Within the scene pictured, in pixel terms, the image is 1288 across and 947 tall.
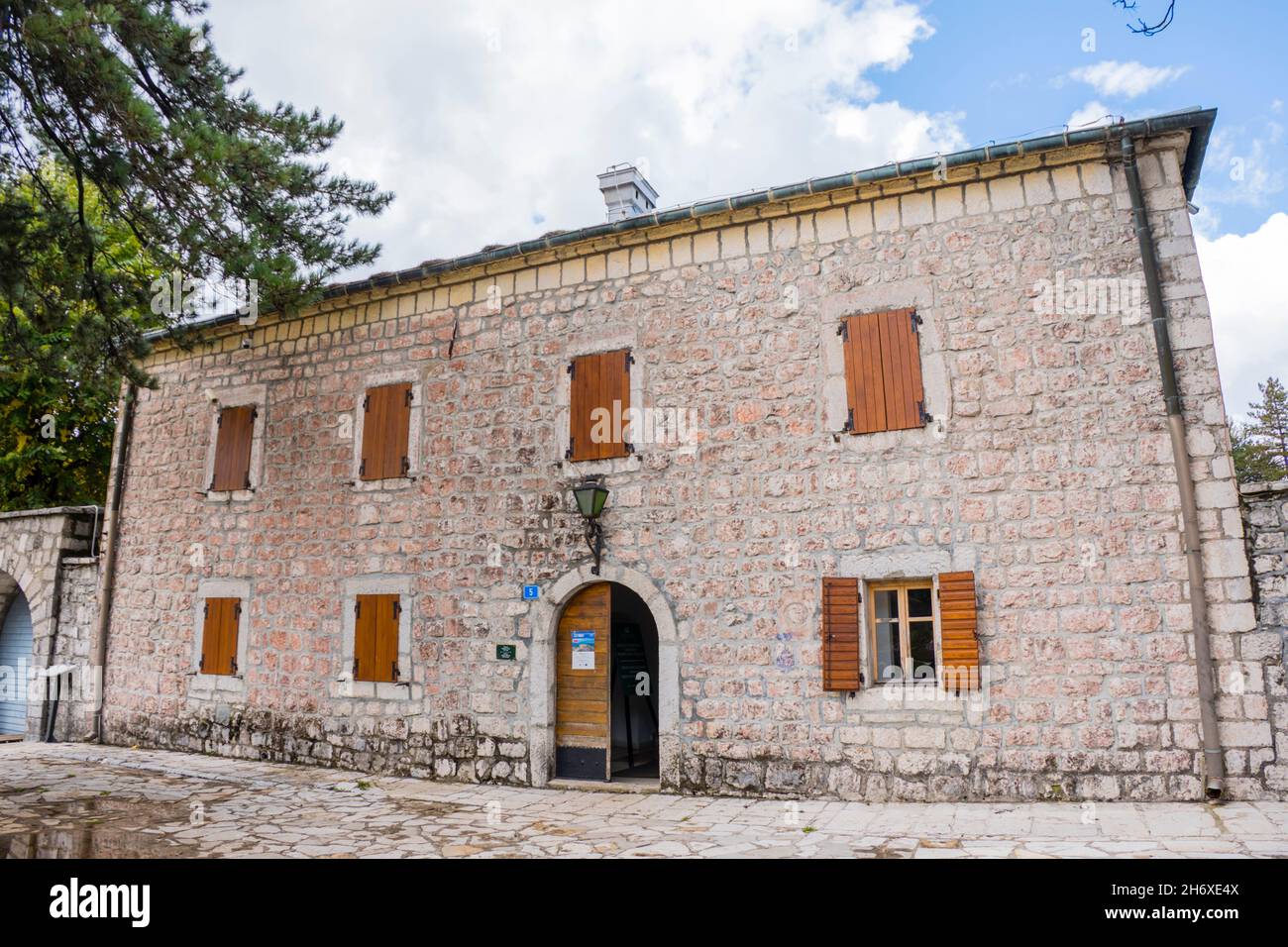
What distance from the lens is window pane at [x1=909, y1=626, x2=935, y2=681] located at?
659 centimetres

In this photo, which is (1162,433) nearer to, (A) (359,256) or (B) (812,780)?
(B) (812,780)

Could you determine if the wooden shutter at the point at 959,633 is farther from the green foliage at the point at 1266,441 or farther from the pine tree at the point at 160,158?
the green foliage at the point at 1266,441

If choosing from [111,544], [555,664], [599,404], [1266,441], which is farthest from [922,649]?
[1266,441]

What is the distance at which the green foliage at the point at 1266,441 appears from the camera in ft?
86.4

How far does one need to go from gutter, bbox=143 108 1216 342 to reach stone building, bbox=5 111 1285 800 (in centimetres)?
3

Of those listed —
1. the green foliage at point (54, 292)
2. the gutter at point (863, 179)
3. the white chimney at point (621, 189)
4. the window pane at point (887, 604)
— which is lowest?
the window pane at point (887, 604)

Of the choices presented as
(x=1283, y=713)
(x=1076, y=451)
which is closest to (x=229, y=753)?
(x=1076, y=451)

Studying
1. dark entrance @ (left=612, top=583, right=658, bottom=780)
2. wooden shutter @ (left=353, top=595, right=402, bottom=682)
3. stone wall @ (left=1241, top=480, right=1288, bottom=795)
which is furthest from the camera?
dark entrance @ (left=612, top=583, right=658, bottom=780)

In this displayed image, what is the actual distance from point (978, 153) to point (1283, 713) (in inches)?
179

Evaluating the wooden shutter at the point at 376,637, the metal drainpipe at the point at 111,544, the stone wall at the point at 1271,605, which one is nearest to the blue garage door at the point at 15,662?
the metal drainpipe at the point at 111,544

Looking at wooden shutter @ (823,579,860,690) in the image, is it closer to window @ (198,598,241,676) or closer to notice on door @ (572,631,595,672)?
notice on door @ (572,631,595,672)

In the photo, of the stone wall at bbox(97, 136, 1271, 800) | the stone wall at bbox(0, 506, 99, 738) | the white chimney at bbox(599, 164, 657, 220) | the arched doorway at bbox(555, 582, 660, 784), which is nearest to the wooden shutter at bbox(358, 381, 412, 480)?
the stone wall at bbox(97, 136, 1271, 800)

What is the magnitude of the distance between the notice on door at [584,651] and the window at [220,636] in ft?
13.9

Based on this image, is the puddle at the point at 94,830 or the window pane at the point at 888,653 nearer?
the puddle at the point at 94,830
